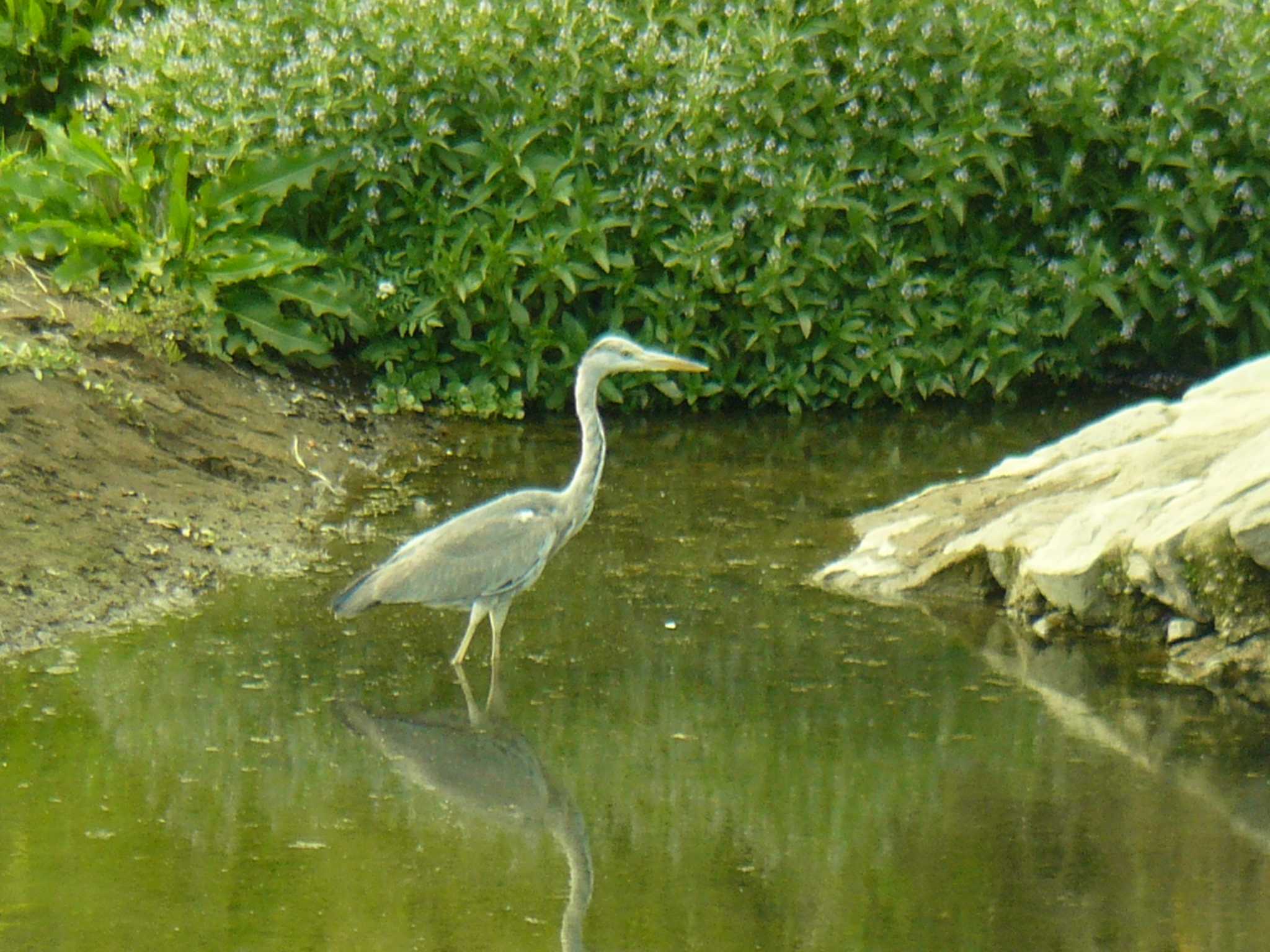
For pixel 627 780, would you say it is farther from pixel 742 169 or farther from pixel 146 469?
pixel 742 169

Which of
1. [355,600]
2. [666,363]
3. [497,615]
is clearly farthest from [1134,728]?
[355,600]

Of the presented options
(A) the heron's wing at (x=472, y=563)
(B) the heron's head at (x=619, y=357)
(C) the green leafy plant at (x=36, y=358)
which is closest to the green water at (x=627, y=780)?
(A) the heron's wing at (x=472, y=563)

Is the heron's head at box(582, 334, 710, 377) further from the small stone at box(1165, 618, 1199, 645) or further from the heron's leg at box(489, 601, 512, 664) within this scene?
the small stone at box(1165, 618, 1199, 645)

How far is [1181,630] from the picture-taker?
7488 millimetres

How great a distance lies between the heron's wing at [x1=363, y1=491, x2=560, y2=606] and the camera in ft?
23.7

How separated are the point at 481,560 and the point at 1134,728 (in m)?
2.55

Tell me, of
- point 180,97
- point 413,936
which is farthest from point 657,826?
point 180,97

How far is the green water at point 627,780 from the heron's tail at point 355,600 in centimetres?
21

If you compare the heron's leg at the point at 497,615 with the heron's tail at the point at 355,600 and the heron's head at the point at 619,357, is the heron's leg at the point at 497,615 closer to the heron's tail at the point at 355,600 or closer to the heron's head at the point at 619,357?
the heron's tail at the point at 355,600

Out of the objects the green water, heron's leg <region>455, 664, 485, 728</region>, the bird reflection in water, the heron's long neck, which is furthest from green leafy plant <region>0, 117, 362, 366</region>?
the bird reflection in water

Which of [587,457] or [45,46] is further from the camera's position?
[45,46]

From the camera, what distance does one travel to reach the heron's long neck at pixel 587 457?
7.49 metres

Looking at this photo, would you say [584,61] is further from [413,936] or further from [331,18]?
[413,936]

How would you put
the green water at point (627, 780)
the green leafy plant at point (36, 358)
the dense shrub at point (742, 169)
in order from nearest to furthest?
1. the green water at point (627, 780)
2. the green leafy plant at point (36, 358)
3. the dense shrub at point (742, 169)
